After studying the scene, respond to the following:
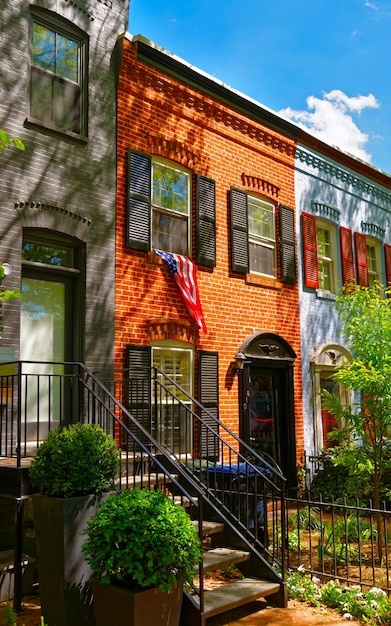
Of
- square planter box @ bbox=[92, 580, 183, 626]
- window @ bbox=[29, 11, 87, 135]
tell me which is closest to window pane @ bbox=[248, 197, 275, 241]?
window @ bbox=[29, 11, 87, 135]

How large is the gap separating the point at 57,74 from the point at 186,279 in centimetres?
340

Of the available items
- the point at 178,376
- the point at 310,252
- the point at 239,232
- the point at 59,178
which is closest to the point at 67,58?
the point at 59,178

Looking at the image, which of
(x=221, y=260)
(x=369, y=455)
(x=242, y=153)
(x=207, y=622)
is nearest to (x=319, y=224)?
(x=242, y=153)

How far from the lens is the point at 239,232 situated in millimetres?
10805

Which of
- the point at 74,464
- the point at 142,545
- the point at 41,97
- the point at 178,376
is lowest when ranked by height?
the point at 142,545

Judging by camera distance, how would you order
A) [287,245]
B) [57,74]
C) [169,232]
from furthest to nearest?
A: [287,245]
[169,232]
[57,74]

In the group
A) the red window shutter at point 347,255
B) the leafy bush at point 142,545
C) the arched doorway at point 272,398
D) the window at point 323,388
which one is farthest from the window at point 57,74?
the red window shutter at point 347,255

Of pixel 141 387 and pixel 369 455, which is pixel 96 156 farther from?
pixel 369 455

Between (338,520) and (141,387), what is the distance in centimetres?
357

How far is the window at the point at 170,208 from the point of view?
9.51m

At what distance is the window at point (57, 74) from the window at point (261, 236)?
158 inches

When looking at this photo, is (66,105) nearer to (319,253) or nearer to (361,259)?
(319,253)

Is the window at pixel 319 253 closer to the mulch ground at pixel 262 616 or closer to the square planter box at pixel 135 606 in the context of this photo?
the mulch ground at pixel 262 616

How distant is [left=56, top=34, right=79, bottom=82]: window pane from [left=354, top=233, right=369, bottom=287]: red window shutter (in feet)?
25.9
